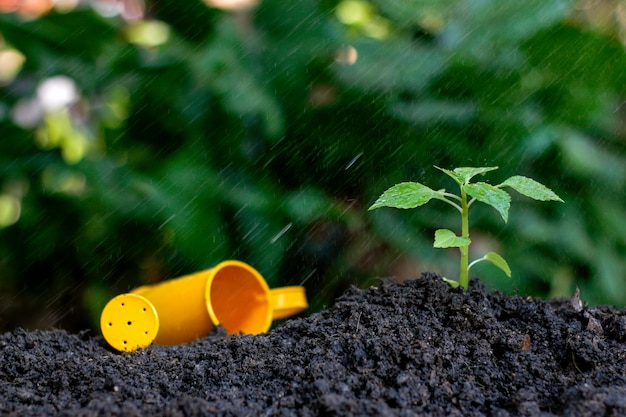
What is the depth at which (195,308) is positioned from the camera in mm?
1488

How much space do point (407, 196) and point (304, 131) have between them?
3.29 ft

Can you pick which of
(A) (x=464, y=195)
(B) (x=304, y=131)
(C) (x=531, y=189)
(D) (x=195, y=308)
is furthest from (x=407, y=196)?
(B) (x=304, y=131)

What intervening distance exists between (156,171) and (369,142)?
668 mm

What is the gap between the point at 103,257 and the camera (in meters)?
2.08

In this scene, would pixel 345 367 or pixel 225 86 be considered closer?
pixel 345 367

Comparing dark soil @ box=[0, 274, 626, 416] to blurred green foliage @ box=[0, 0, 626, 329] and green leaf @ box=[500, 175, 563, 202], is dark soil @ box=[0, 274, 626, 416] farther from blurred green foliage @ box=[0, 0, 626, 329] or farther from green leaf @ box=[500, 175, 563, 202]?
blurred green foliage @ box=[0, 0, 626, 329]

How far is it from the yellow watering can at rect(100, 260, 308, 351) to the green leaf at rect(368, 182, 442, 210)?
0.57m

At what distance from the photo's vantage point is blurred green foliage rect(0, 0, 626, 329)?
76.3 inches

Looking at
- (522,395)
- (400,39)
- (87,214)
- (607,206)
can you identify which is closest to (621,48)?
(607,206)

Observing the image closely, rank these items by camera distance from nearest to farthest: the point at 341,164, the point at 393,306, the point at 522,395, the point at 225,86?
the point at 522,395 → the point at 393,306 → the point at 225,86 → the point at 341,164

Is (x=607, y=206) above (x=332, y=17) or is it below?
below

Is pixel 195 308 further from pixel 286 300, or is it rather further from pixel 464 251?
pixel 464 251

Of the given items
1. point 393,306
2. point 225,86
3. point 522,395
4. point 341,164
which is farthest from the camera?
point 341,164

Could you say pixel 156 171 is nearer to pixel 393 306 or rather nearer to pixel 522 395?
pixel 393 306
